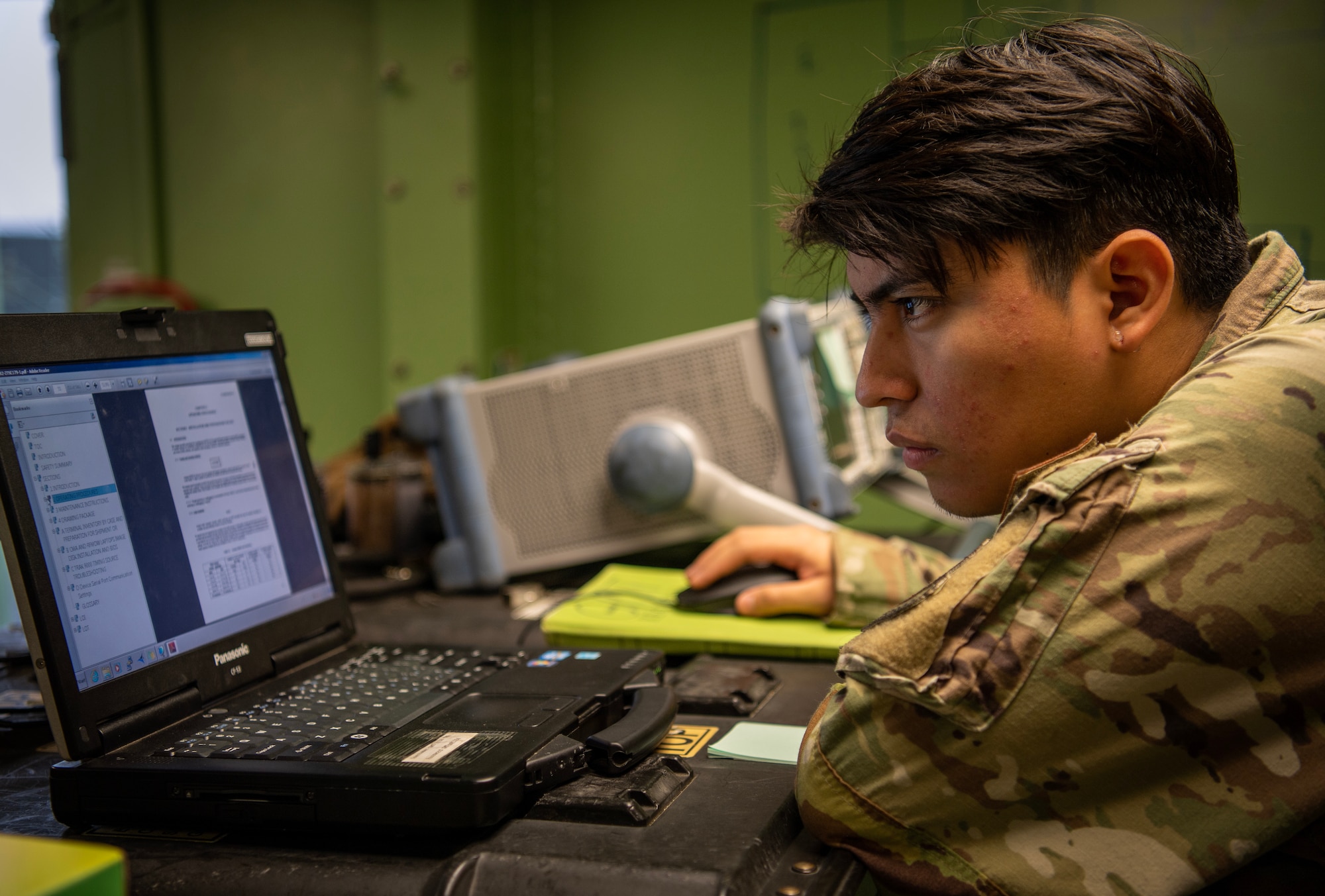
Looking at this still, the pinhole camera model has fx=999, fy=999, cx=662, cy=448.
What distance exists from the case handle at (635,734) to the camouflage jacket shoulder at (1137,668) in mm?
173

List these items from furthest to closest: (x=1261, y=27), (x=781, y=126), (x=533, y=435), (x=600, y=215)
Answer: (x=600, y=215) < (x=781, y=126) < (x=1261, y=27) < (x=533, y=435)

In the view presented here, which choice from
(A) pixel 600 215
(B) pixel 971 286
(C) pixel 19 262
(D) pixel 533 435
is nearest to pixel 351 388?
(A) pixel 600 215

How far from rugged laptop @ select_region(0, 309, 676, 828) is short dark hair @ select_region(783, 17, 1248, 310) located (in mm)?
355

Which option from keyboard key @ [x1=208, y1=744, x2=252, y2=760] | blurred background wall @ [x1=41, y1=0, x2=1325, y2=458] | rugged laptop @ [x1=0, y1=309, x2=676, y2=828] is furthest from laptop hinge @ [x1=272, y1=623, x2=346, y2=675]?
blurred background wall @ [x1=41, y1=0, x2=1325, y2=458]

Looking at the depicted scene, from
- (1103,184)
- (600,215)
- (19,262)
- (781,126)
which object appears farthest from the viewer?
(19,262)

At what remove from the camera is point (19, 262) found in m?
3.12

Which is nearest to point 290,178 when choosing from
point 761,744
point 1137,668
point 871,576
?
point 871,576

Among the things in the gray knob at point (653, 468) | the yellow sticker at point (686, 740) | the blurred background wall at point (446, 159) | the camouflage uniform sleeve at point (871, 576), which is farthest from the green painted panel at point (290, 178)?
the yellow sticker at point (686, 740)

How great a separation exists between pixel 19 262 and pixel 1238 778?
11.7ft

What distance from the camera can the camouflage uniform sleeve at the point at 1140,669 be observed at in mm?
470

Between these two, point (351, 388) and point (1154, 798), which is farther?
point (351, 388)

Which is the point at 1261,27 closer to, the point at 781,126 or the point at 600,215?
the point at 781,126

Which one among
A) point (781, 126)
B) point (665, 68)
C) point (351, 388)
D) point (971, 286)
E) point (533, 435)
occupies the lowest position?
point (351, 388)

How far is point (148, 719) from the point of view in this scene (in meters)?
0.62
